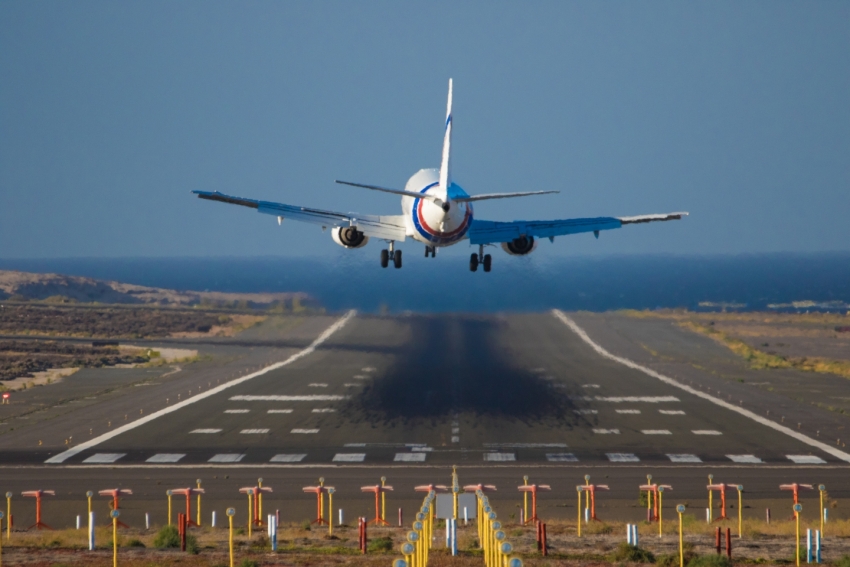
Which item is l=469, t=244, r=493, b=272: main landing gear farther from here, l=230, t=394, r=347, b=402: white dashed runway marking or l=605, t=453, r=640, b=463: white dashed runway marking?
l=230, t=394, r=347, b=402: white dashed runway marking

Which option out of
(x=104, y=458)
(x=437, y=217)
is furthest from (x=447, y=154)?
(x=104, y=458)

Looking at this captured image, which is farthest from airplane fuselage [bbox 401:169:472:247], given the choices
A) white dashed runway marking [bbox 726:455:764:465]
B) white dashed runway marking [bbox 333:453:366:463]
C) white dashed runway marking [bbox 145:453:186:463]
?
white dashed runway marking [bbox 726:455:764:465]

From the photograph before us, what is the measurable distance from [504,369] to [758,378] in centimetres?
2541

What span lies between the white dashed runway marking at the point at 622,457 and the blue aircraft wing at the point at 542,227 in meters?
13.7

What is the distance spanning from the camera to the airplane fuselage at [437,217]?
5291 centimetres

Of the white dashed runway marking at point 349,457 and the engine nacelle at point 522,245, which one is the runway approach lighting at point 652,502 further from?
the white dashed runway marking at point 349,457

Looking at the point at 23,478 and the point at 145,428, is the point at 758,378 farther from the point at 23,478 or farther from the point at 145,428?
the point at 23,478

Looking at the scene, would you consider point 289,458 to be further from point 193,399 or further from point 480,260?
point 193,399

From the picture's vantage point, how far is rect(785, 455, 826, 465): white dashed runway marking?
194 feet

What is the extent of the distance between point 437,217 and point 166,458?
22853mm

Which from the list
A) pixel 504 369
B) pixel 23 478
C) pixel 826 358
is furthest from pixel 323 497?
pixel 826 358

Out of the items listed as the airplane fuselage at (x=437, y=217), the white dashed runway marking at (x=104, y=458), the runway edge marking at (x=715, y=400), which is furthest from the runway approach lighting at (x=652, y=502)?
the white dashed runway marking at (x=104, y=458)

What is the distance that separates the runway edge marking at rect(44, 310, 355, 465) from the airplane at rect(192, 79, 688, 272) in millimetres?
19286

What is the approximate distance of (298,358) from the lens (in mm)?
111688
